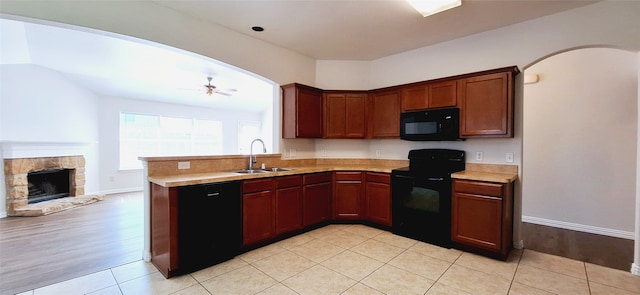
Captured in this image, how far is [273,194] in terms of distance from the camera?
122 inches

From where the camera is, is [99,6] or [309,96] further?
[309,96]

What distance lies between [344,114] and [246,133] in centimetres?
580

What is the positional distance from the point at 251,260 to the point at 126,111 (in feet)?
20.1

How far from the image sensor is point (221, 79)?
5617 mm

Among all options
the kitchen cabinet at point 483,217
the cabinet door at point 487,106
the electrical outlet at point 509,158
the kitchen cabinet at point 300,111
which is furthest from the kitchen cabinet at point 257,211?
the electrical outlet at point 509,158

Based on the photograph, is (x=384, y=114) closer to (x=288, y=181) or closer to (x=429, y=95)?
(x=429, y=95)

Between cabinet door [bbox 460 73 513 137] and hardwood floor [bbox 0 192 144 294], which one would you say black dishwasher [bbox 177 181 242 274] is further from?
cabinet door [bbox 460 73 513 137]

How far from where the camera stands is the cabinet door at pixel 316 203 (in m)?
3.50

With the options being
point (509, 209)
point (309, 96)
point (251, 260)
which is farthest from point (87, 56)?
point (509, 209)

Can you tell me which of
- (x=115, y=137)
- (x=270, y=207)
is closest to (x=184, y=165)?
(x=270, y=207)

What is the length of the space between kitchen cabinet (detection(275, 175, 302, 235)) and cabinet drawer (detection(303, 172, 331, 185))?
0.35 feet

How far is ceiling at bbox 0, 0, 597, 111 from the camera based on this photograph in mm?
2650

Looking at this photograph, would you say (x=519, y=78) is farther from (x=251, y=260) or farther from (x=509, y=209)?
(x=251, y=260)

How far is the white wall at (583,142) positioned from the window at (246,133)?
24.8 feet
